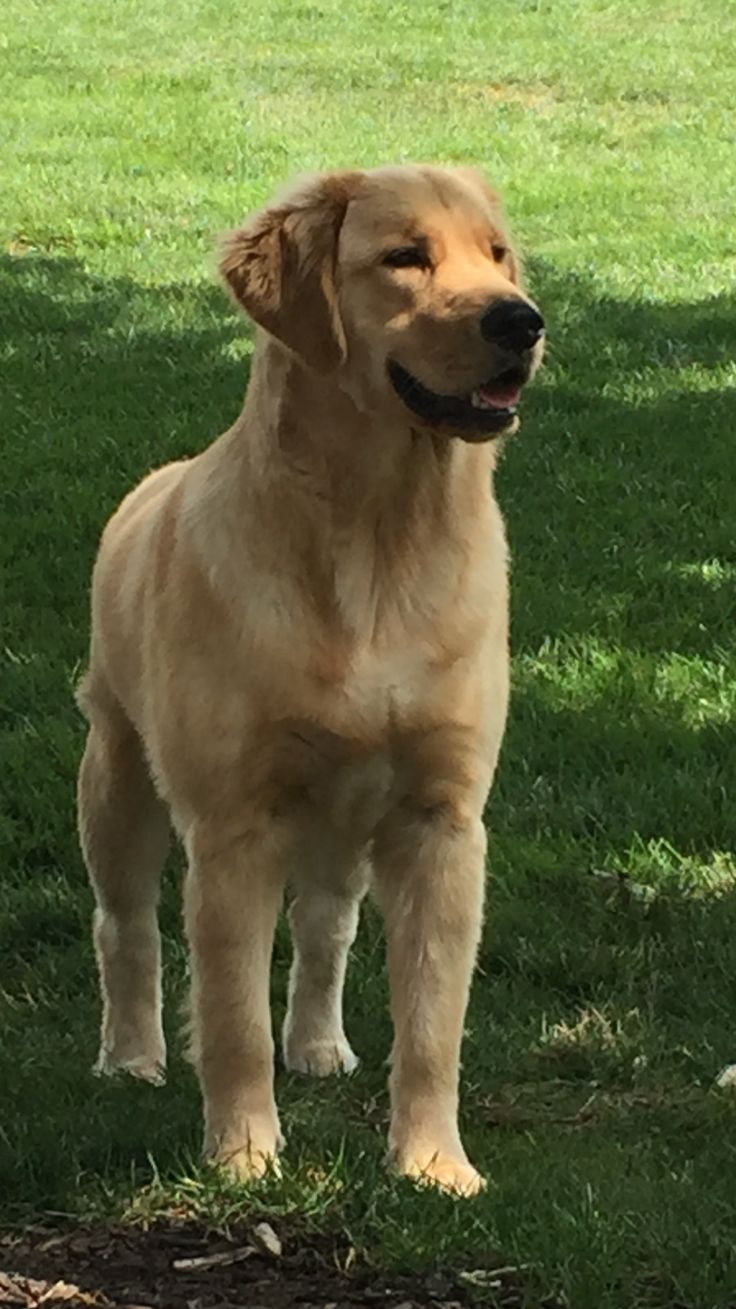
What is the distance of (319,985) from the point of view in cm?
491

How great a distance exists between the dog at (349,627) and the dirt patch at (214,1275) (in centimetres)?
28

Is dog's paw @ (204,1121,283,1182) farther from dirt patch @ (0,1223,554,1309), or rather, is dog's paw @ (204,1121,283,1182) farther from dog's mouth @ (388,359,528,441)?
dog's mouth @ (388,359,528,441)

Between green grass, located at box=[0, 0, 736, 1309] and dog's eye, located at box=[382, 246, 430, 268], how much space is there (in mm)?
1652

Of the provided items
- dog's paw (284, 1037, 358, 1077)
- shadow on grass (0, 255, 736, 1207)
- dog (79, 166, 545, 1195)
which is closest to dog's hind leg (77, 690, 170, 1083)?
shadow on grass (0, 255, 736, 1207)

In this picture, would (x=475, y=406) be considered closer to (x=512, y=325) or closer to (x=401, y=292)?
(x=512, y=325)

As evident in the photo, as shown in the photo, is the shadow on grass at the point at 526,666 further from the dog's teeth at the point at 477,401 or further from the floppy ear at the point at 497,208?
the floppy ear at the point at 497,208

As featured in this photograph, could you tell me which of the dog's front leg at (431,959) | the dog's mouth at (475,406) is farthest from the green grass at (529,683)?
the dog's mouth at (475,406)

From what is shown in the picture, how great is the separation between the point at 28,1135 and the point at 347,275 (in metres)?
1.72

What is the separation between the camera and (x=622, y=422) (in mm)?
9648

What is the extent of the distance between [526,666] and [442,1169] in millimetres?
3018

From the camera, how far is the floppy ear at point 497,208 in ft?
14.1

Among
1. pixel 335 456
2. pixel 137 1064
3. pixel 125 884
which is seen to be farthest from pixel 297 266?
pixel 137 1064

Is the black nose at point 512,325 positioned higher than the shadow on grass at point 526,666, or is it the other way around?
the black nose at point 512,325

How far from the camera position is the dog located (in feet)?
13.2
